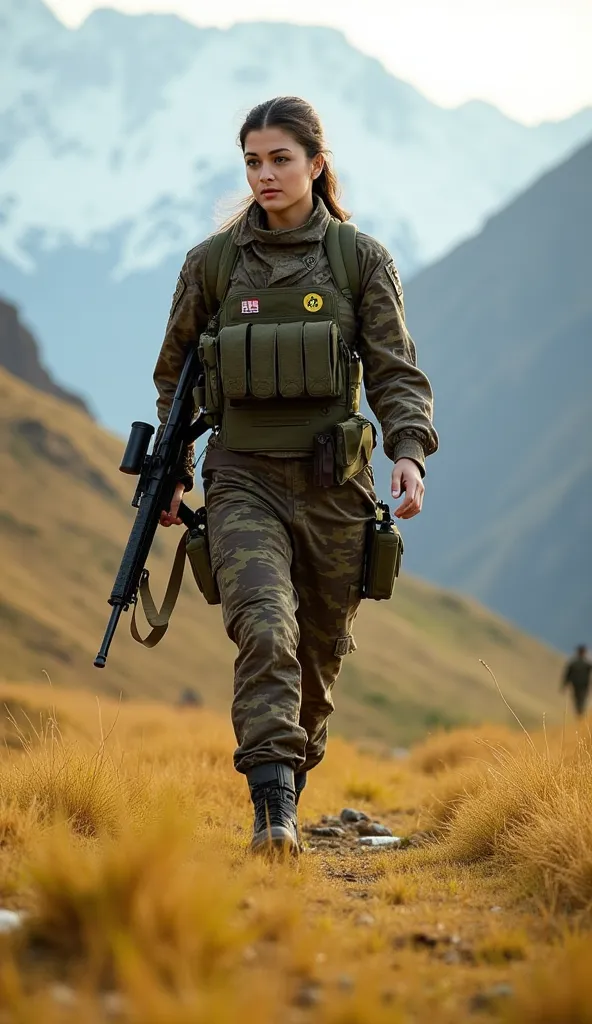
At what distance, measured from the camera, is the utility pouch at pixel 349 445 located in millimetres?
4230

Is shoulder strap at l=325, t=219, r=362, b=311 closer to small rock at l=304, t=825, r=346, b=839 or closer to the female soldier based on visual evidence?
the female soldier

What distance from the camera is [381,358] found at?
4.50 metres

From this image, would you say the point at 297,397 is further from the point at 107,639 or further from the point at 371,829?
the point at 371,829

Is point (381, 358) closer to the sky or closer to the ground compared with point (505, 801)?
closer to the sky

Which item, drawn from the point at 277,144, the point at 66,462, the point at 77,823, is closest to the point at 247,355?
Answer: the point at 277,144

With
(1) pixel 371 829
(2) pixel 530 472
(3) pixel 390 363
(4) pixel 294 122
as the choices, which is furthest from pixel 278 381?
(2) pixel 530 472

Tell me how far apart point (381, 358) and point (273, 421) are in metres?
0.48

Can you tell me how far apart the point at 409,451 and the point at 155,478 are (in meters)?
1.04

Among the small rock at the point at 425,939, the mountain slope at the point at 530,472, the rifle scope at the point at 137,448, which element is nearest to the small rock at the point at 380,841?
the rifle scope at the point at 137,448

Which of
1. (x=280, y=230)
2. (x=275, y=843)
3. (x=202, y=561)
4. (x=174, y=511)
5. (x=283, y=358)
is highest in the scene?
(x=280, y=230)

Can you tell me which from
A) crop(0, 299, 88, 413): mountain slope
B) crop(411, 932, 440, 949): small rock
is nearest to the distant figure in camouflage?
crop(411, 932, 440, 949): small rock

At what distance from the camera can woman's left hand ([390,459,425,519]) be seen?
4207 millimetres

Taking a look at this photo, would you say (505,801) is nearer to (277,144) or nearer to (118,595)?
(118,595)

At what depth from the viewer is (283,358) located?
425cm
